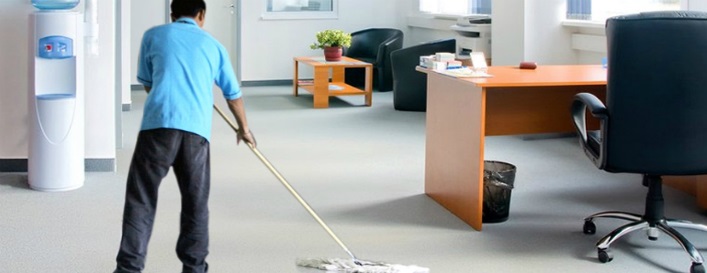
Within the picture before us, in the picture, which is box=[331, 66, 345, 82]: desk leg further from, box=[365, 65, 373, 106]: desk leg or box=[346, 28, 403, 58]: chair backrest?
box=[346, 28, 403, 58]: chair backrest

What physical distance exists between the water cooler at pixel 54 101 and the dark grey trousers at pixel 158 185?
80.3 inches

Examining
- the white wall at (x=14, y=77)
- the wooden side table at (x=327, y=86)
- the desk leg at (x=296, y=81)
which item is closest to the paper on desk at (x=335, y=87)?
the wooden side table at (x=327, y=86)

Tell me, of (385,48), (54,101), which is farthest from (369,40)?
(54,101)

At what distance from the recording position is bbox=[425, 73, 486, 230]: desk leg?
4230 millimetres

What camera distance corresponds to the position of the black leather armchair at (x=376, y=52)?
31.9 ft

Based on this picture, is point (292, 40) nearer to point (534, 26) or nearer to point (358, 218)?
point (534, 26)

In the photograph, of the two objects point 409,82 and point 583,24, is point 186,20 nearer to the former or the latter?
point 583,24

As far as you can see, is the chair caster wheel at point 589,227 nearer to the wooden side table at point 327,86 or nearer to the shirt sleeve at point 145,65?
the shirt sleeve at point 145,65

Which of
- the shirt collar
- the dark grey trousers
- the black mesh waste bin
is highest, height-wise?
the shirt collar

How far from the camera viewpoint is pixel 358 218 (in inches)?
176

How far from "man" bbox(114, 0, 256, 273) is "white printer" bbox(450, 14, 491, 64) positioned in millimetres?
5117

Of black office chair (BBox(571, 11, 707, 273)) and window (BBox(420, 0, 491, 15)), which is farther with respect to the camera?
window (BBox(420, 0, 491, 15))

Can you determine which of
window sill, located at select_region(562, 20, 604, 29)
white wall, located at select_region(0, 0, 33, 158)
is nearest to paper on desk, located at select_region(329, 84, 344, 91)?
window sill, located at select_region(562, 20, 604, 29)

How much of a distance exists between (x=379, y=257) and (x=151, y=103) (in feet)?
4.09
